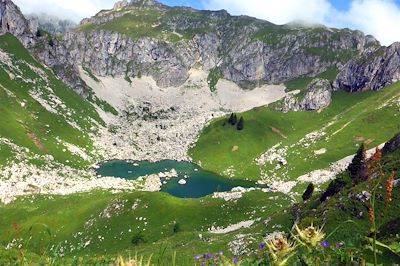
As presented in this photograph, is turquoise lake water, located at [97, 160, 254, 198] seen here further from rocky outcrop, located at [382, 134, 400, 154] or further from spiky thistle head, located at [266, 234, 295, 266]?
spiky thistle head, located at [266, 234, 295, 266]

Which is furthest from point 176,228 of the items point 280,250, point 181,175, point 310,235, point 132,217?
point 181,175

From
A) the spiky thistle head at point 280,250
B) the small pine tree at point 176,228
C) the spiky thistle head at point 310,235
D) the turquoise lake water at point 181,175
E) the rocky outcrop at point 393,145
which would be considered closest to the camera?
the spiky thistle head at point 280,250

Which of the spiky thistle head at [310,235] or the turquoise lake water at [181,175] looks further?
the turquoise lake water at [181,175]

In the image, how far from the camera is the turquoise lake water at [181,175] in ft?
490

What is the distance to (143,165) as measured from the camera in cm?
18962

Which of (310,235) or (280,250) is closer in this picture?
(280,250)

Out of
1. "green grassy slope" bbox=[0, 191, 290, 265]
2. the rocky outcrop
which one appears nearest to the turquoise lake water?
"green grassy slope" bbox=[0, 191, 290, 265]

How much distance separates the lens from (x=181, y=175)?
17075cm

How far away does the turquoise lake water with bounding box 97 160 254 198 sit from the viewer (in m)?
150

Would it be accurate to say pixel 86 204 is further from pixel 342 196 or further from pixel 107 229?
pixel 342 196

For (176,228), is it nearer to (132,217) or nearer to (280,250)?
(132,217)

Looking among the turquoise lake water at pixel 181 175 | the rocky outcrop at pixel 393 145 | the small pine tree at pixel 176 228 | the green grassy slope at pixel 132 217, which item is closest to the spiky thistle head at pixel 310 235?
the rocky outcrop at pixel 393 145

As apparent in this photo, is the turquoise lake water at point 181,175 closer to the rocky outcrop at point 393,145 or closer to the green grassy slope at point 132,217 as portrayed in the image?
the green grassy slope at point 132,217

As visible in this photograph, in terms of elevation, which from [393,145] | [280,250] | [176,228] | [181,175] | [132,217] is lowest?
[181,175]
